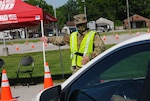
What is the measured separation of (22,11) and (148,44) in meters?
8.68

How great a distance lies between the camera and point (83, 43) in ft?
21.8

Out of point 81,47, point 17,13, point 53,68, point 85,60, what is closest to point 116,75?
point 85,60

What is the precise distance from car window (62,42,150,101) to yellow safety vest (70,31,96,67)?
2.99 metres

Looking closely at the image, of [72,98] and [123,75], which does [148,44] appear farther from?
[72,98]

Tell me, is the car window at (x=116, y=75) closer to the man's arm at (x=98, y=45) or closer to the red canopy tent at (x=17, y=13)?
the man's arm at (x=98, y=45)

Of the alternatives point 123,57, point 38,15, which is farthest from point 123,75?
point 38,15

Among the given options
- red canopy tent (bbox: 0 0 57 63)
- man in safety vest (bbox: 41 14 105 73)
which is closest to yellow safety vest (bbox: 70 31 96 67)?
man in safety vest (bbox: 41 14 105 73)

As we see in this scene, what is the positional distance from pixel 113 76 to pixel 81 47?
3.35m

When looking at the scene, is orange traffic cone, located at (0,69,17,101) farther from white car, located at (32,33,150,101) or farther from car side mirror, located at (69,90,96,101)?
car side mirror, located at (69,90,96,101)

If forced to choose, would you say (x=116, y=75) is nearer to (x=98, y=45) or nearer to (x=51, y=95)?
(x=51, y=95)

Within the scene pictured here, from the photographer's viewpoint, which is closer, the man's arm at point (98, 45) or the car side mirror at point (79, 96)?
the car side mirror at point (79, 96)

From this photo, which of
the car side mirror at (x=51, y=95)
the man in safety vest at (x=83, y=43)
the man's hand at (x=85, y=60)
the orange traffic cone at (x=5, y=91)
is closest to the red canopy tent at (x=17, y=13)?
the orange traffic cone at (x=5, y=91)

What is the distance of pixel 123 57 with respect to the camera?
3080 millimetres

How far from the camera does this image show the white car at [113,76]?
9.98ft
